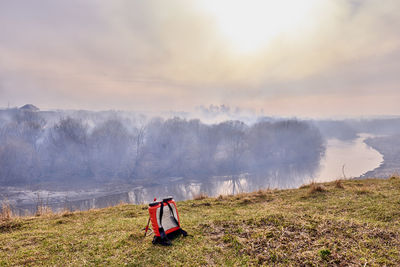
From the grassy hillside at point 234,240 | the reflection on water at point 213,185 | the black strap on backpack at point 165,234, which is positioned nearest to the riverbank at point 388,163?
the reflection on water at point 213,185

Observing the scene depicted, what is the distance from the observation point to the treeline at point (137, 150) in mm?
68750

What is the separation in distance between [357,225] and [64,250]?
7137 millimetres

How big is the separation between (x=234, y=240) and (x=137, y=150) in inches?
3097

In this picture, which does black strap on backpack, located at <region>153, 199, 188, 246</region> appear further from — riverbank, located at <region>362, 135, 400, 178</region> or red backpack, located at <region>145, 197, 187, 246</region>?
riverbank, located at <region>362, 135, 400, 178</region>

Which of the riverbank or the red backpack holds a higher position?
the red backpack

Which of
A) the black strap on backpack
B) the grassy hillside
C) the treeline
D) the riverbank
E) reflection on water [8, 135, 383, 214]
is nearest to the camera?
the grassy hillside

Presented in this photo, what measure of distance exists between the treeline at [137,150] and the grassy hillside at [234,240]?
6481 cm

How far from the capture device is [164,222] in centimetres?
524

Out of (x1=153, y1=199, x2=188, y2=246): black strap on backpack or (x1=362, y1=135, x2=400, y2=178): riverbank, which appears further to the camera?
(x1=362, y1=135, x2=400, y2=178): riverbank

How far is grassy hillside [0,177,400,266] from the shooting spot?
411cm

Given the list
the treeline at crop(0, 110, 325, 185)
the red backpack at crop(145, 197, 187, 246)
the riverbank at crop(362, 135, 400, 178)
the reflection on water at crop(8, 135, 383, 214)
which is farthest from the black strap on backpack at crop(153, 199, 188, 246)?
the treeline at crop(0, 110, 325, 185)

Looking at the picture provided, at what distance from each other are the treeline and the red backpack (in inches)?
2601

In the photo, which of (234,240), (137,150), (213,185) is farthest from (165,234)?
(137,150)

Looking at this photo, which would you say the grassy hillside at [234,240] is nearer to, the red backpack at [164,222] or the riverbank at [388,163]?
the red backpack at [164,222]
